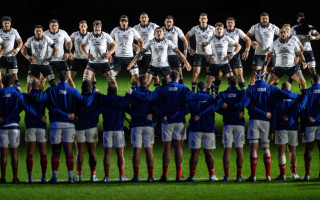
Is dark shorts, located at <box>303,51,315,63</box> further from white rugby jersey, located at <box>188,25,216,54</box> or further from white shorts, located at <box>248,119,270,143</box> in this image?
white shorts, located at <box>248,119,270,143</box>

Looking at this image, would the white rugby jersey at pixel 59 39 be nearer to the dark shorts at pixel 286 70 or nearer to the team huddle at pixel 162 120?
the dark shorts at pixel 286 70

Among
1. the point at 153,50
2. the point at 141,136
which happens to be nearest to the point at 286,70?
the point at 153,50

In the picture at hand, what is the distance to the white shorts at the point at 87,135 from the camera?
16.9 meters

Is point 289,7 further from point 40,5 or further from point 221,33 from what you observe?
point 221,33

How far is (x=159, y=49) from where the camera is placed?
73.0 ft

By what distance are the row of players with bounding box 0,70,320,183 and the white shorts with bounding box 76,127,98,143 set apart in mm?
Result: 20

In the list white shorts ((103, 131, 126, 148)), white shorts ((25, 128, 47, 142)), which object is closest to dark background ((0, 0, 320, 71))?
white shorts ((25, 128, 47, 142))

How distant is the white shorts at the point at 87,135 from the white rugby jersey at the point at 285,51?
7.19 m

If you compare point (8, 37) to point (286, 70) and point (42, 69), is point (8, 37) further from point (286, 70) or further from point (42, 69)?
point (286, 70)

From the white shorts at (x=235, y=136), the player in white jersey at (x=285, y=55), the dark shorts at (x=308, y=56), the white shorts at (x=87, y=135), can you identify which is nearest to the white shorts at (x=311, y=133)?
the white shorts at (x=235, y=136)

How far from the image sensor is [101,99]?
16906mm

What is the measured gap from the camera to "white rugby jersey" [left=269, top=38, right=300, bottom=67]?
877 inches

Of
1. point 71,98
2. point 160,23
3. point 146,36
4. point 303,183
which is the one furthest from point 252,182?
point 160,23

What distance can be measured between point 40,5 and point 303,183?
2206 cm
